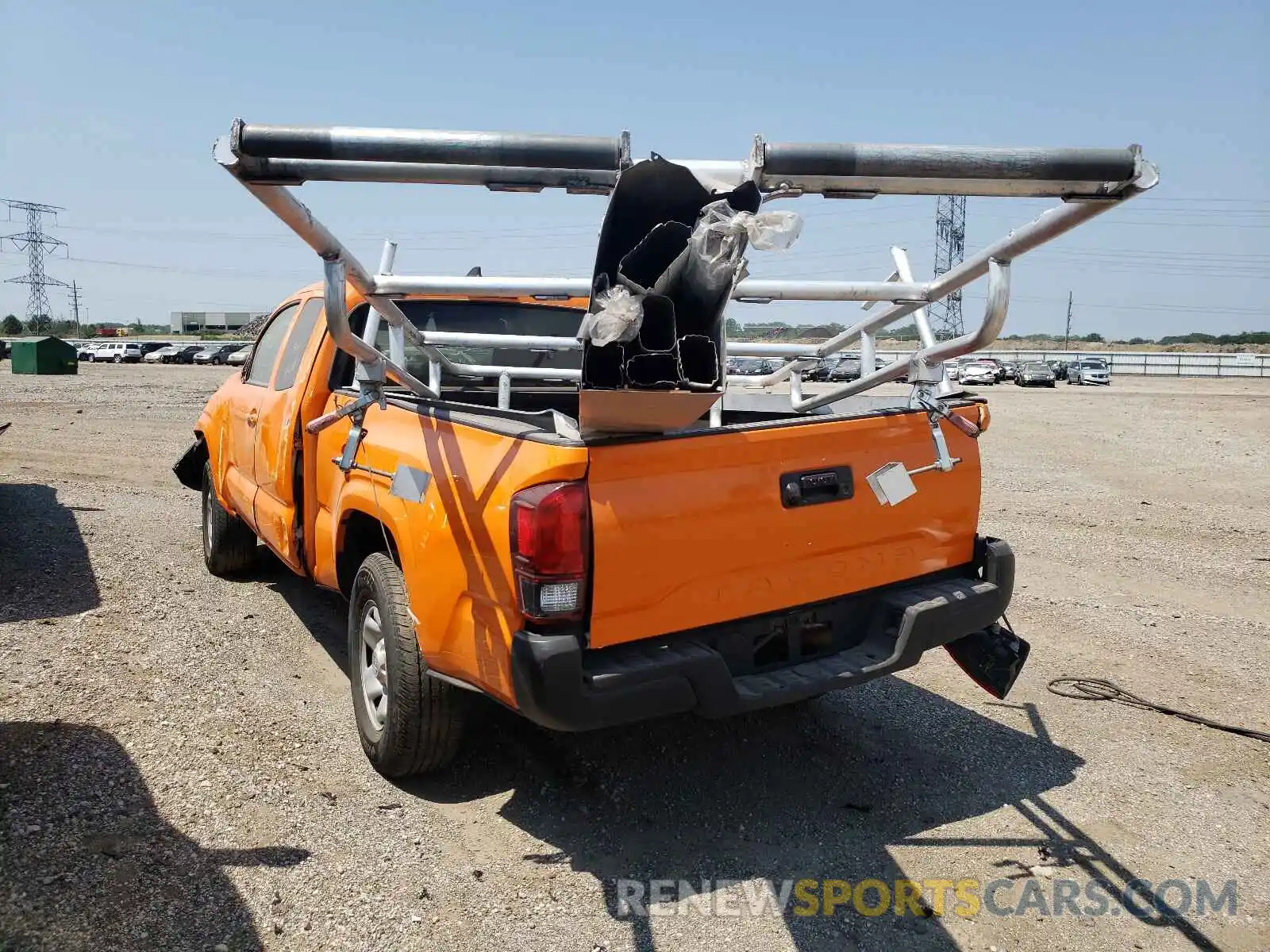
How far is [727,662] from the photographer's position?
3.19m

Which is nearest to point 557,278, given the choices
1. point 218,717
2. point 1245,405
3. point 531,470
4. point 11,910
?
point 531,470

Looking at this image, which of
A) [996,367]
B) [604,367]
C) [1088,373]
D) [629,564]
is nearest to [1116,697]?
[629,564]

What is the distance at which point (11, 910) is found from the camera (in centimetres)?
268

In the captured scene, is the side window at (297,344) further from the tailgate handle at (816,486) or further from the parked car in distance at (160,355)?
the parked car in distance at (160,355)

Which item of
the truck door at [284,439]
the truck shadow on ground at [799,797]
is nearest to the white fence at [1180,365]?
the truck shadow on ground at [799,797]

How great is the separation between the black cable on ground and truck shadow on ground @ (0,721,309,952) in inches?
146

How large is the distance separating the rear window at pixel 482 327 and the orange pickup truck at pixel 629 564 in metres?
0.83

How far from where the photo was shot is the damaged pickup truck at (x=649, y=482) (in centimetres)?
238

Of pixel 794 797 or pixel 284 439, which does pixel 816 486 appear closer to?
pixel 794 797

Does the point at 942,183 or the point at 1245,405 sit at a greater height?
the point at 942,183

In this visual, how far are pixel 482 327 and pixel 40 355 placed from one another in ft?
123

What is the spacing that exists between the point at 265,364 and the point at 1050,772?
4.86m

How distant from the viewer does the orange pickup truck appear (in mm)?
2797

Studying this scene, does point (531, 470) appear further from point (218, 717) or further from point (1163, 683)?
point (1163, 683)
